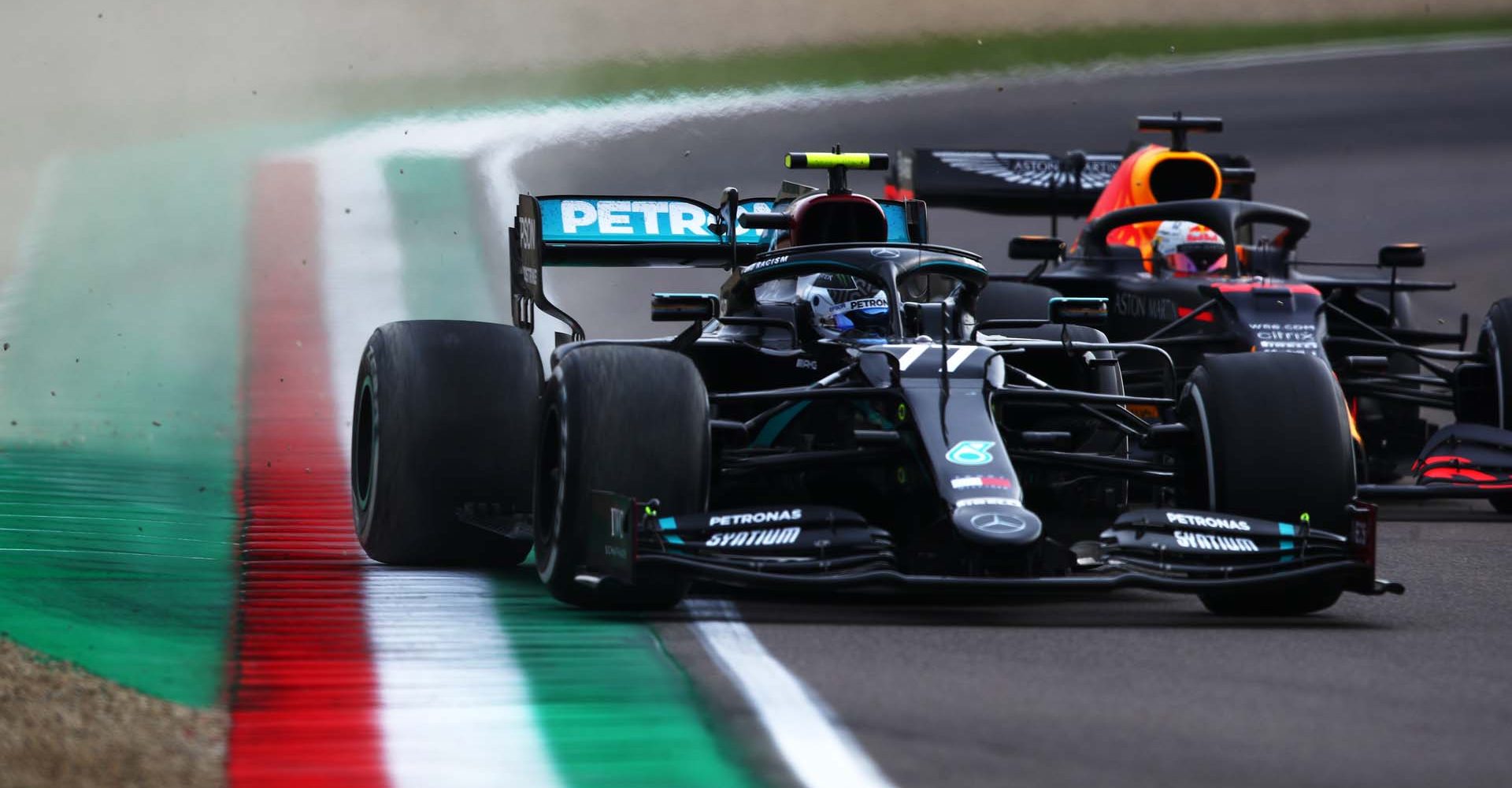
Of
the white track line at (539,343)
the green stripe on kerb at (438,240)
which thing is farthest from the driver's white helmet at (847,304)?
the green stripe on kerb at (438,240)

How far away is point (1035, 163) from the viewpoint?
18453mm

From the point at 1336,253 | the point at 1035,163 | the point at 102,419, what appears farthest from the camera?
the point at 1336,253

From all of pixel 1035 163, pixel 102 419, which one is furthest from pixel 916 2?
pixel 102 419

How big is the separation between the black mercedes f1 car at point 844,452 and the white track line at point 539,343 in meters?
0.39

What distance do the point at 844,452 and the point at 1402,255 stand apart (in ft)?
24.5

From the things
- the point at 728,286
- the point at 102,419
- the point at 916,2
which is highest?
the point at 916,2

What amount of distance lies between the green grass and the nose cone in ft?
42.7

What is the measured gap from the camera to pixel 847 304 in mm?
9969

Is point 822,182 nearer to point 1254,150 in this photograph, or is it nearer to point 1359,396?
point 1254,150

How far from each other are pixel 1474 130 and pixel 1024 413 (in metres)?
18.1

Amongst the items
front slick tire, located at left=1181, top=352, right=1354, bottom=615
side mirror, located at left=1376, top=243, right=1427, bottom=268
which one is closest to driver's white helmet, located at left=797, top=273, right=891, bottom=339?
front slick tire, located at left=1181, top=352, right=1354, bottom=615

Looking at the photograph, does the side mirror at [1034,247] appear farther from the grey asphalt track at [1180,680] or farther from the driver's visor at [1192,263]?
the grey asphalt track at [1180,680]

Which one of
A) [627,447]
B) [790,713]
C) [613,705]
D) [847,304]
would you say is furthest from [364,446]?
[790,713]

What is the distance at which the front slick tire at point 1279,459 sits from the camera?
338 inches
